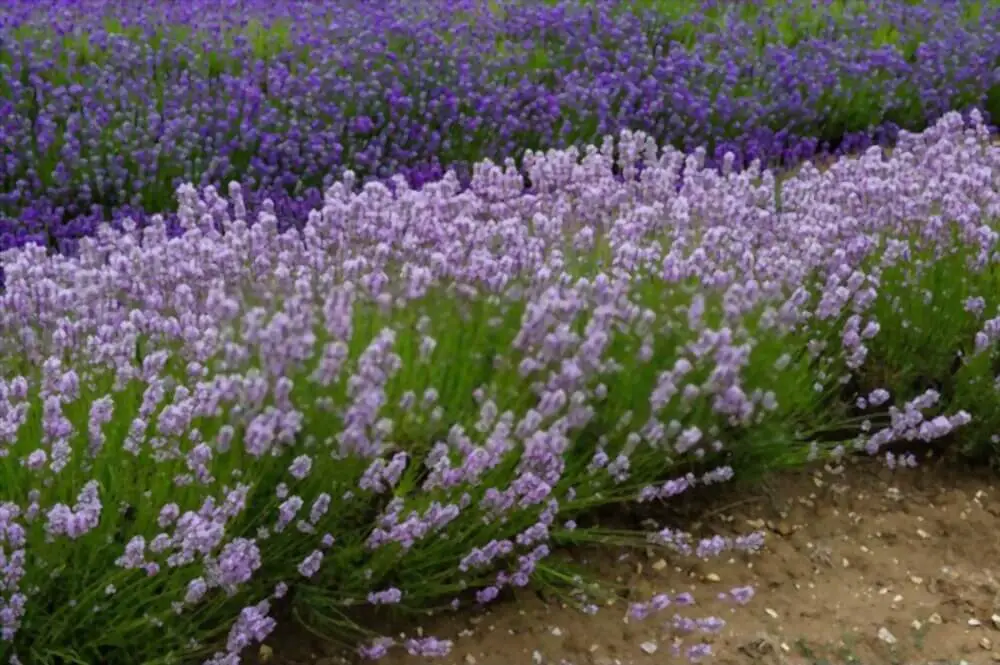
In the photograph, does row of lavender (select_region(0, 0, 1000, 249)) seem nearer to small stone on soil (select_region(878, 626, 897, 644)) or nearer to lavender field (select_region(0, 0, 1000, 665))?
lavender field (select_region(0, 0, 1000, 665))

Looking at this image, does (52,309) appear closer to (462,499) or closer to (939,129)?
(462,499)

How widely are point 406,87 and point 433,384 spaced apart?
12.3ft

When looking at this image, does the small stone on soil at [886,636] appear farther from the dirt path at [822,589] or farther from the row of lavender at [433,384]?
the row of lavender at [433,384]

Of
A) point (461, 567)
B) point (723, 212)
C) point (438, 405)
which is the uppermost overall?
point (723, 212)

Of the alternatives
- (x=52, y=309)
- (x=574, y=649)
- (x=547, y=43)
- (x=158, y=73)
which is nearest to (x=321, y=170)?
(x=158, y=73)

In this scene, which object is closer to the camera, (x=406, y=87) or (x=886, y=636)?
(x=886, y=636)

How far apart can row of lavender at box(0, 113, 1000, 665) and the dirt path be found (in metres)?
0.09

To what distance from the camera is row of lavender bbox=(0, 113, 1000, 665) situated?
245 centimetres

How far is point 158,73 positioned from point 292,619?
404 cm

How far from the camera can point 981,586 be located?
3264 mm

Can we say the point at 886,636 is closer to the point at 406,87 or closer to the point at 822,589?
the point at 822,589

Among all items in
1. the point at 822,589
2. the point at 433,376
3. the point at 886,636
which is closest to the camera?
the point at 433,376

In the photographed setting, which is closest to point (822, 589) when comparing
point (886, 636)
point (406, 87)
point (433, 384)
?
point (886, 636)

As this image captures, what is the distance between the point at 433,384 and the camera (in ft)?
9.66
